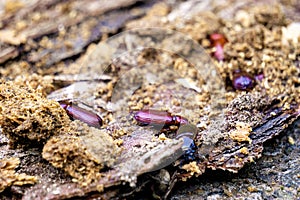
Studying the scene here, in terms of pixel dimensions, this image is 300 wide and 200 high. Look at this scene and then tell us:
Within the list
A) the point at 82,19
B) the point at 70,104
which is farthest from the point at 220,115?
the point at 82,19

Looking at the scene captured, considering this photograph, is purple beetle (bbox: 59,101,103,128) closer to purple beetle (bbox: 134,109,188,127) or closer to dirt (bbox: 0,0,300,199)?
dirt (bbox: 0,0,300,199)

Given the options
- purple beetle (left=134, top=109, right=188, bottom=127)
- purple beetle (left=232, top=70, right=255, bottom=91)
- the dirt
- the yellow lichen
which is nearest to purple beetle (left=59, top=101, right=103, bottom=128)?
the dirt

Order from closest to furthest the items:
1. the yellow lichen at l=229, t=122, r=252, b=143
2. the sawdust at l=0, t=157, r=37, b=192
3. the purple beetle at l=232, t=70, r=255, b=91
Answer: the sawdust at l=0, t=157, r=37, b=192 → the yellow lichen at l=229, t=122, r=252, b=143 → the purple beetle at l=232, t=70, r=255, b=91

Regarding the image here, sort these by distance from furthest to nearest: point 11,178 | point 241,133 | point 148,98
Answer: point 148,98, point 241,133, point 11,178

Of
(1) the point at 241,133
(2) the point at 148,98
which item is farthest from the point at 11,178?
(1) the point at 241,133

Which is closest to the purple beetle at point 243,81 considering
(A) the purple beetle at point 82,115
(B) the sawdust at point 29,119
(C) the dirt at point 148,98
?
(C) the dirt at point 148,98

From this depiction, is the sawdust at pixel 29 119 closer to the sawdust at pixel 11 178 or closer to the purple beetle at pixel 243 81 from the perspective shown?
the sawdust at pixel 11 178

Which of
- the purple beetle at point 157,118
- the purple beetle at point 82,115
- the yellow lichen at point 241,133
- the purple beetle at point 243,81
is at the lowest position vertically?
the yellow lichen at point 241,133

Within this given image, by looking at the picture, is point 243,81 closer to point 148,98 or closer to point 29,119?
point 148,98

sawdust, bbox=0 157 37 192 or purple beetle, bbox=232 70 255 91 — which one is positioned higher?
sawdust, bbox=0 157 37 192
